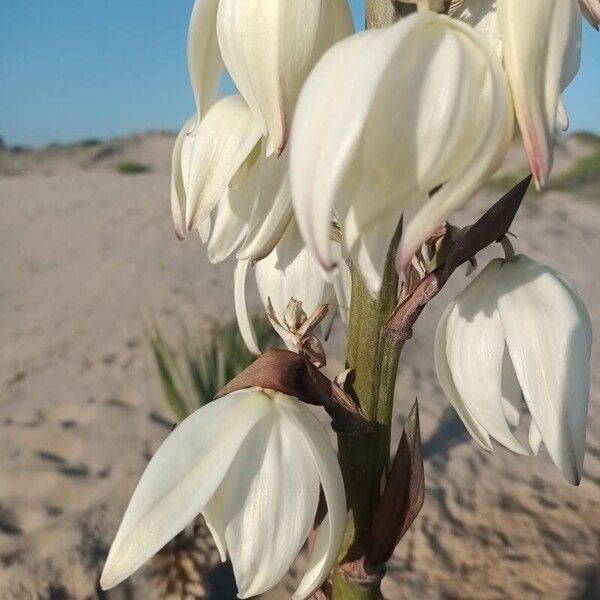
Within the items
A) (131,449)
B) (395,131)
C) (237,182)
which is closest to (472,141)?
(395,131)

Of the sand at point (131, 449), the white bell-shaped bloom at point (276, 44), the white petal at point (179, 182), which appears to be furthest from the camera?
the sand at point (131, 449)

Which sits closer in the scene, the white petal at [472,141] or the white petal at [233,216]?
the white petal at [472,141]

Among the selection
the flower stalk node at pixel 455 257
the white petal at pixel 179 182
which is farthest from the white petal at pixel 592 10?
the white petal at pixel 179 182

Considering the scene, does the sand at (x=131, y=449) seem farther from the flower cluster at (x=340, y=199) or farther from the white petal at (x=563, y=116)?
the white petal at (x=563, y=116)

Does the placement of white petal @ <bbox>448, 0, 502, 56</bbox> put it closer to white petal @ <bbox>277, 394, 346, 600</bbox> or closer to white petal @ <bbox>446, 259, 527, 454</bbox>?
white petal @ <bbox>446, 259, 527, 454</bbox>

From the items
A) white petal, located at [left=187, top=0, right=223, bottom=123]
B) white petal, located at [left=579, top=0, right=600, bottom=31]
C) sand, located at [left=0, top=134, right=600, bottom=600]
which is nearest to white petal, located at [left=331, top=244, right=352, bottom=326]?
white petal, located at [left=187, top=0, right=223, bottom=123]

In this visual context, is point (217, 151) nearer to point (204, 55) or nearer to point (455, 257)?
point (204, 55)

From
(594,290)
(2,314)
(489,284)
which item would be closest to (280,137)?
(489,284)

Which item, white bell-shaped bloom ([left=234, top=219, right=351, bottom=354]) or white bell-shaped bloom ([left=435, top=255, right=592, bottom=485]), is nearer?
white bell-shaped bloom ([left=435, top=255, right=592, bottom=485])
